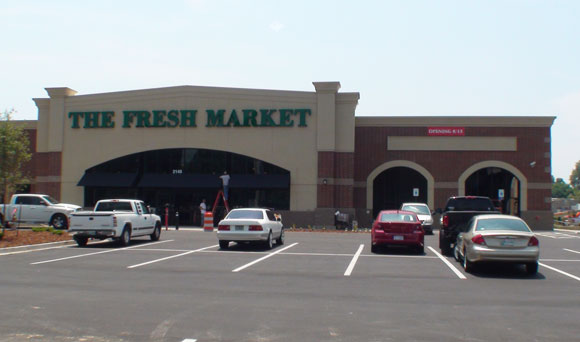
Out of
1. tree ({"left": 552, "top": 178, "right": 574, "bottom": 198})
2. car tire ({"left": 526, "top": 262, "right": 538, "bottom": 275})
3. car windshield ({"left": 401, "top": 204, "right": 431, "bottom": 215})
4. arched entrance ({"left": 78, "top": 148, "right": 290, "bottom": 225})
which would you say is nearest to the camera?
car tire ({"left": 526, "top": 262, "right": 538, "bottom": 275})

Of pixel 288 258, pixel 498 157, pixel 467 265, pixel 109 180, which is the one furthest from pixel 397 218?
pixel 109 180

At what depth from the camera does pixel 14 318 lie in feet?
27.7

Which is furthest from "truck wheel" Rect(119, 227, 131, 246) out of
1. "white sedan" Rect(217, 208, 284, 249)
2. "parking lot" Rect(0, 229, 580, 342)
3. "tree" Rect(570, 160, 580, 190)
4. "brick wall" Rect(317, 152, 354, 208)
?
"tree" Rect(570, 160, 580, 190)

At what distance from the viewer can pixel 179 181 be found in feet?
118

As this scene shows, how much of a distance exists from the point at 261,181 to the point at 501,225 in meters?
22.1

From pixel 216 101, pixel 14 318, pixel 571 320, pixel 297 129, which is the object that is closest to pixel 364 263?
pixel 571 320

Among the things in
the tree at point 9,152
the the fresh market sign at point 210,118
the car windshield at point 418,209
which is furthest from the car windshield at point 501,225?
the the fresh market sign at point 210,118

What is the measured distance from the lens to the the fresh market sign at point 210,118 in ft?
116

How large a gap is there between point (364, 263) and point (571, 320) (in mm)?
7694

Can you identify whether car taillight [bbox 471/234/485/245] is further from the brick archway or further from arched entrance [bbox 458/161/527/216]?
arched entrance [bbox 458/161/527/216]

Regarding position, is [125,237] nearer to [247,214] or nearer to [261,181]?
[247,214]

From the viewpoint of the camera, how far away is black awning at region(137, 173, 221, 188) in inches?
1400

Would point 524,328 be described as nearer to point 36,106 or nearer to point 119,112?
point 119,112

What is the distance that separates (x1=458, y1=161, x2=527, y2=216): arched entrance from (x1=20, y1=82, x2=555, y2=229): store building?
2.9 inches
